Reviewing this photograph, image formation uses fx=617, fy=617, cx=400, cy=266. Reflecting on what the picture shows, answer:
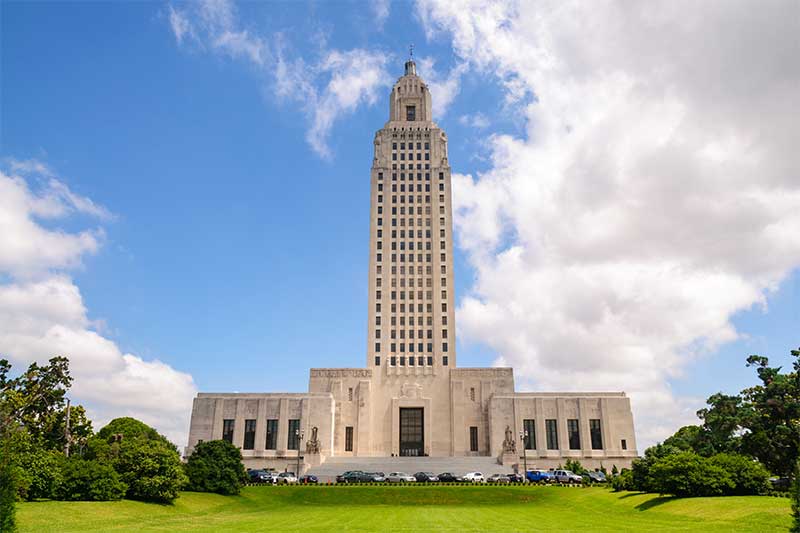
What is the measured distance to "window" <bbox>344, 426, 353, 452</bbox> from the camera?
7956cm

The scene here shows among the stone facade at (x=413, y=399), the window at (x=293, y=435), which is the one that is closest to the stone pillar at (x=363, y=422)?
the stone facade at (x=413, y=399)

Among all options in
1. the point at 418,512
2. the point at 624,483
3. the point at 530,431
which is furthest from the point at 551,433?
the point at 418,512

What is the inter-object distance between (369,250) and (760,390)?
53278 millimetres

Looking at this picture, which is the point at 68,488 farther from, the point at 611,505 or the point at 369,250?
the point at 369,250

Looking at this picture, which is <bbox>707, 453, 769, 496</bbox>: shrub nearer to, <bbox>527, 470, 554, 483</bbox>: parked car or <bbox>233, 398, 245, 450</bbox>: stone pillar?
<bbox>527, 470, 554, 483</bbox>: parked car

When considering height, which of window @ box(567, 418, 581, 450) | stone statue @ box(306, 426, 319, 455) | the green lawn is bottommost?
the green lawn

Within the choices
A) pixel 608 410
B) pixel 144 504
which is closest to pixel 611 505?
pixel 144 504

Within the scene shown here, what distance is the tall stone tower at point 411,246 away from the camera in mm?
84312

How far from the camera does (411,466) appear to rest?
6644 cm

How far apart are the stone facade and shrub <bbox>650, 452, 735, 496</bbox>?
3529cm

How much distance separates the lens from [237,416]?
253 ft

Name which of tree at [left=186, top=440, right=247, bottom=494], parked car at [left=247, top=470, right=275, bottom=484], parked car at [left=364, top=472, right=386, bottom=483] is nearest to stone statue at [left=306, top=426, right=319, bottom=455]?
parked car at [left=247, top=470, right=275, bottom=484]

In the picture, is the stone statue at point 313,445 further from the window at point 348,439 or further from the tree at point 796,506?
the tree at point 796,506

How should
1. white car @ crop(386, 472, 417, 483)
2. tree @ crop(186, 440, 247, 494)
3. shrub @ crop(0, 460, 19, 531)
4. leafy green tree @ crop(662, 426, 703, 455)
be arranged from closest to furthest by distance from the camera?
shrub @ crop(0, 460, 19, 531)
tree @ crop(186, 440, 247, 494)
white car @ crop(386, 472, 417, 483)
leafy green tree @ crop(662, 426, 703, 455)
